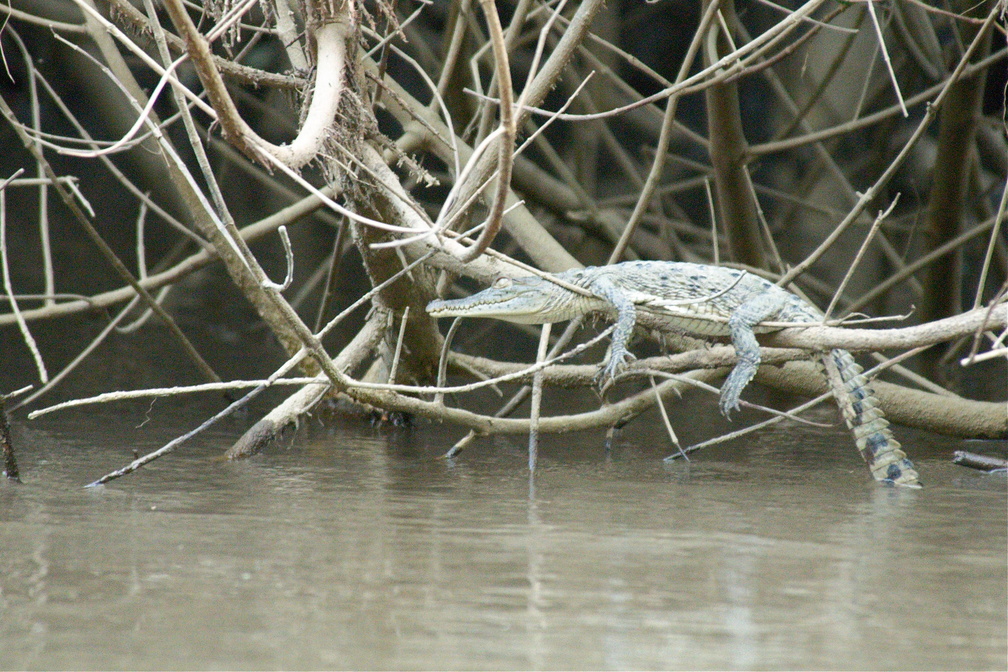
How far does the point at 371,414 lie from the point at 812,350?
2382mm

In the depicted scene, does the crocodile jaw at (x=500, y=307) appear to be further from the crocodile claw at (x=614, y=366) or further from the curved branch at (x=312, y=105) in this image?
the curved branch at (x=312, y=105)

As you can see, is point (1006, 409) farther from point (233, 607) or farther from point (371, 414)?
point (233, 607)

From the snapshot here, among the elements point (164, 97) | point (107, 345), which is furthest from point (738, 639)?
point (164, 97)

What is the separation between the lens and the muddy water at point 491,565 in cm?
224

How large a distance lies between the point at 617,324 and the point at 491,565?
149 centimetres

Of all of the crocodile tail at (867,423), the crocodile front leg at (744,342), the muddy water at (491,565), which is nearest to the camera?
the muddy water at (491,565)

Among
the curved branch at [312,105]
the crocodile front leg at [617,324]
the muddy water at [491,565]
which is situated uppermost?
the curved branch at [312,105]

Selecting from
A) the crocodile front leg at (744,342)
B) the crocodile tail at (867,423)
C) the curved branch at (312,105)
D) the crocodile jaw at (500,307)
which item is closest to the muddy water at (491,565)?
the crocodile tail at (867,423)

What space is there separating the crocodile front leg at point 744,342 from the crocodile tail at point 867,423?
260mm

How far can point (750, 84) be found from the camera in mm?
12398

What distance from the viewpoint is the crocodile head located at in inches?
166

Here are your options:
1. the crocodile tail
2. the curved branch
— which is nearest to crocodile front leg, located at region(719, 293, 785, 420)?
the crocodile tail

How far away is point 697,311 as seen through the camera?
164 inches

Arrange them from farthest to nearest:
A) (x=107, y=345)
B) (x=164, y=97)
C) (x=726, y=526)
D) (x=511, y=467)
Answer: (x=164, y=97), (x=107, y=345), (x=511, y=467), (x=726, y=526)
